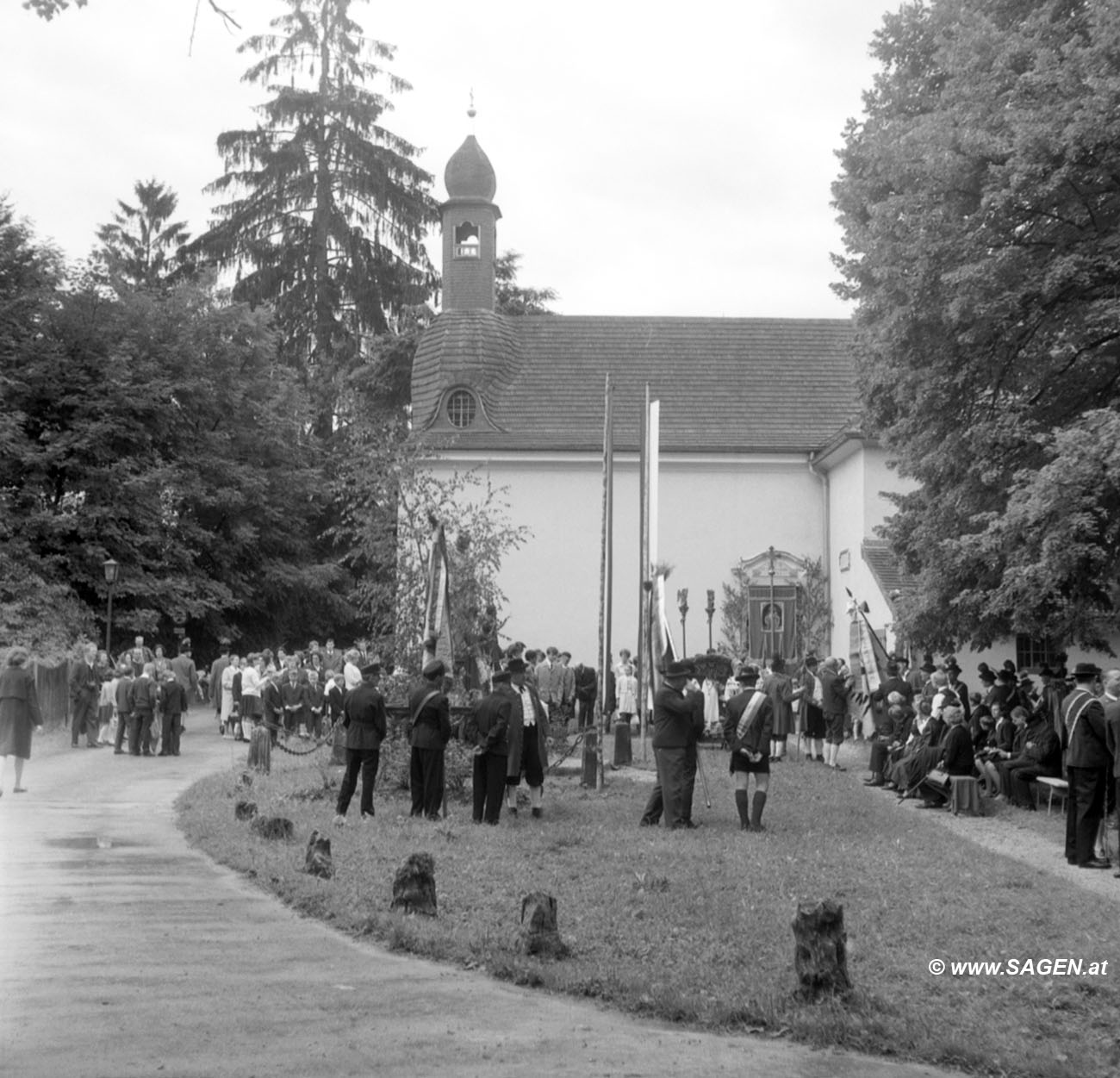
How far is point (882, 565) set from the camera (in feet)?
109

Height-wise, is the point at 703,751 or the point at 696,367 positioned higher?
the point at 696,367

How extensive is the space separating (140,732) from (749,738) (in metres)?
14.3

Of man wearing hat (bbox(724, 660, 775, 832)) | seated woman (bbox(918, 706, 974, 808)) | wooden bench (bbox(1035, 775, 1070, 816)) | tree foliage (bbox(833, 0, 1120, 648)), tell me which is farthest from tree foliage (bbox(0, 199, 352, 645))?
wooden bench (bbox(1035, 775, 1070, 816))

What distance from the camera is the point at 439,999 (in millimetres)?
7930

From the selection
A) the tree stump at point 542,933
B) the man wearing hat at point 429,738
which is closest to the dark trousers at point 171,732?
the man wearing hat at point 429,738

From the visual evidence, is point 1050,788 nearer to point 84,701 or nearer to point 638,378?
point 84,701

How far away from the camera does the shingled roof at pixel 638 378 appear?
133 ft

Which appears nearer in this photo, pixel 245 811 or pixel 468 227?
pixel 245 811

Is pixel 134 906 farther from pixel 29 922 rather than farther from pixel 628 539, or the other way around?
pixel 628 539

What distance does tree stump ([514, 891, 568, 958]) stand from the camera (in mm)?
8883

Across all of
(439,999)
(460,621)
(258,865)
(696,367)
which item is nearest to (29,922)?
(258,865)

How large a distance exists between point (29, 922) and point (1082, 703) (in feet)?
29.8

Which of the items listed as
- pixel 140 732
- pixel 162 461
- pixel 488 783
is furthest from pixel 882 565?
pixel 162 461

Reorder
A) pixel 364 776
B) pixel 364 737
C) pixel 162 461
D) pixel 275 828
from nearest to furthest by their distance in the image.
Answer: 1. pixel 275 828
2. pixel 364 737
3. pixel 364 776
4. pixel 162 461
